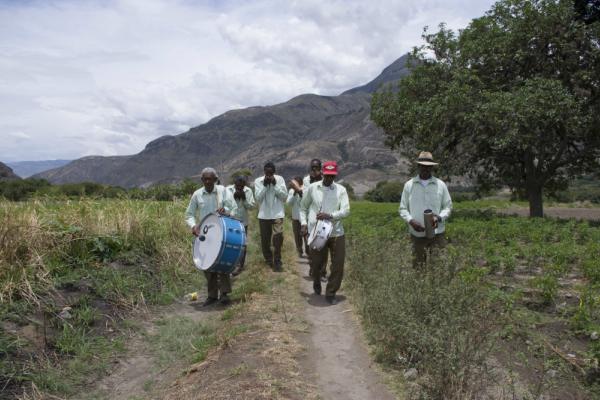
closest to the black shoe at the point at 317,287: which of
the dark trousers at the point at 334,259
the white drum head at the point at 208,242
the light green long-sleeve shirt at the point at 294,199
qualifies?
the dark trousers at the point at 334,259

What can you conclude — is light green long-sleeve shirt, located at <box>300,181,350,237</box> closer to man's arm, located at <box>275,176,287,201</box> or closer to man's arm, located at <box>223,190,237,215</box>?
man's arm, located at <box>223,190,237,215</box>

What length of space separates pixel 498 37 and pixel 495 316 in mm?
14594

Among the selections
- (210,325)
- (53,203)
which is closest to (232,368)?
(210,325)

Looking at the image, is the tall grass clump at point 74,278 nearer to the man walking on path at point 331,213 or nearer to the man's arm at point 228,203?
the man's arm at point 228,203

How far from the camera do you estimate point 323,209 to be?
763 centimetres

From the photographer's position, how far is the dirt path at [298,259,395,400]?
4.61 metres

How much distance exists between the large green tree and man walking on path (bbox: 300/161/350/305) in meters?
9.80

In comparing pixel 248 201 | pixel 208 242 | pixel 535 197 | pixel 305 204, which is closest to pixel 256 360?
pixel 208 242

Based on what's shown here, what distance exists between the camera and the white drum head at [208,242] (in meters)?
7.41

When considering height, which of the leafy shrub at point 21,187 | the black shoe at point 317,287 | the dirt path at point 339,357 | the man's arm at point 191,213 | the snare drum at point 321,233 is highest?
the leafy shrub at point 21,187

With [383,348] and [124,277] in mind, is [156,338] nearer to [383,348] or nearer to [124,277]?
[124,277]

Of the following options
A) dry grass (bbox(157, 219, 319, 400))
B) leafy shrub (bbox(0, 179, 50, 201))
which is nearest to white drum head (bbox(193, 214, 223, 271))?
dry grass (bbox(157, 219, 319, 400))

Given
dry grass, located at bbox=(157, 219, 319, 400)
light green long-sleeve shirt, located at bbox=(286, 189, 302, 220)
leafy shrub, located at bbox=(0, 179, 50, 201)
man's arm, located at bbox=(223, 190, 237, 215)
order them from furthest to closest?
leafy shrub, located at bbox=(0, 179, 50, 201)
light green long-sleeve shirt, located at bbox=(286, 189, 302, 220)
man's arm, located at bbox=(223, 190, 237, 215)
dry grass, located at bbox=(157, 219, 319, 400)

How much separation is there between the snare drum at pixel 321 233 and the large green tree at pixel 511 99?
10.2m
